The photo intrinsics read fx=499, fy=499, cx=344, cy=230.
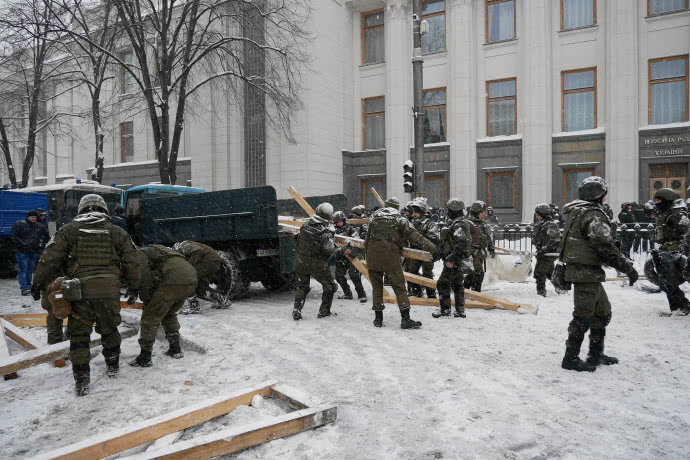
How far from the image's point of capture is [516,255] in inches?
409

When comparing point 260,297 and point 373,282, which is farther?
point 260,297

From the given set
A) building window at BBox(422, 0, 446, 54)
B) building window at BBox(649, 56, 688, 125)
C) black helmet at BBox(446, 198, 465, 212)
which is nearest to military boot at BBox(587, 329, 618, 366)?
black helmet at BBox(446, 198, 465, 212)

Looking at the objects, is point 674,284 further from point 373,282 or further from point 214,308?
point 214,308

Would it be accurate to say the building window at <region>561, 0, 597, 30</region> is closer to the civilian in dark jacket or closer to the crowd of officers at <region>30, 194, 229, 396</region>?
the civilian in dark jacket

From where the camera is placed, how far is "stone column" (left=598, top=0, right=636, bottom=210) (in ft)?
60.2

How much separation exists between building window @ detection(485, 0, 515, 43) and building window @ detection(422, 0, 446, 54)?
1.87 metres

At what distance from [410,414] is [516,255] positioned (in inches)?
286

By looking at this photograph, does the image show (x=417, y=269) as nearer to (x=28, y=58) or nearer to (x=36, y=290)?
(x=36, y=290)

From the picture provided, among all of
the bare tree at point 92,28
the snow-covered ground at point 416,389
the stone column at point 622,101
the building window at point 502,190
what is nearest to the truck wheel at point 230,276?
the snow-covered ground at point 416,389

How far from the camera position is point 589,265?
15.4ft

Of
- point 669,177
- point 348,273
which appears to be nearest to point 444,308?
point 348,273

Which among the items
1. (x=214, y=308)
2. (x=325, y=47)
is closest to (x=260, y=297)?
(x=214, y=308)

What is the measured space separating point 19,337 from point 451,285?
5740mm

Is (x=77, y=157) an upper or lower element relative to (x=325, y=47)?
lower
